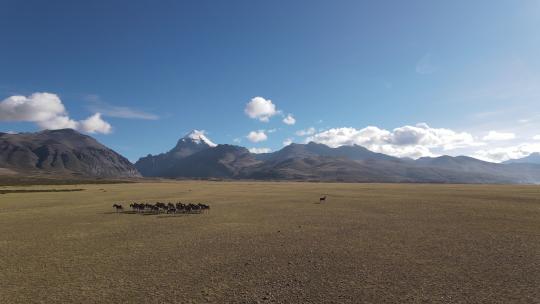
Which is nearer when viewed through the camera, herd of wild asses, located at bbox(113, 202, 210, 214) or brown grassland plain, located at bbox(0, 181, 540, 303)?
brown grassland plain, located at bbox(0, 181, 540, 303)

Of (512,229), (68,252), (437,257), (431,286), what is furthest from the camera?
(512,229)

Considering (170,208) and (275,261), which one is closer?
(275,261)

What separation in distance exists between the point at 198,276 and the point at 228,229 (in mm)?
11438

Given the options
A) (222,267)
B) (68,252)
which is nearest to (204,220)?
(68,252)

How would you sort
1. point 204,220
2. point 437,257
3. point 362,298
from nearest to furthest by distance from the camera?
point 362,298, point 437,257, point 204,220

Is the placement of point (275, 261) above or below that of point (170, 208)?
below

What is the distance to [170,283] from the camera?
14.8 metres

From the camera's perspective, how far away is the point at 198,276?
616 inches

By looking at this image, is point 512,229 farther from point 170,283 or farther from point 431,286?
point 170,283

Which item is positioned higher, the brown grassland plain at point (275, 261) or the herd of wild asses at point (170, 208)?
the herd of wild asses at point (170, 208)

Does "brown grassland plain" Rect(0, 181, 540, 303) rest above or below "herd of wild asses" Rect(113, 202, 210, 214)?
below

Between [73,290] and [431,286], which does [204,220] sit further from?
[431,286]

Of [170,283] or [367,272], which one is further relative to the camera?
[367,272]

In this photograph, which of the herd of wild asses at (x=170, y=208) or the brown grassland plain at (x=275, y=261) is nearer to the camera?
the brown grassland plain at (x=275, y=261)
